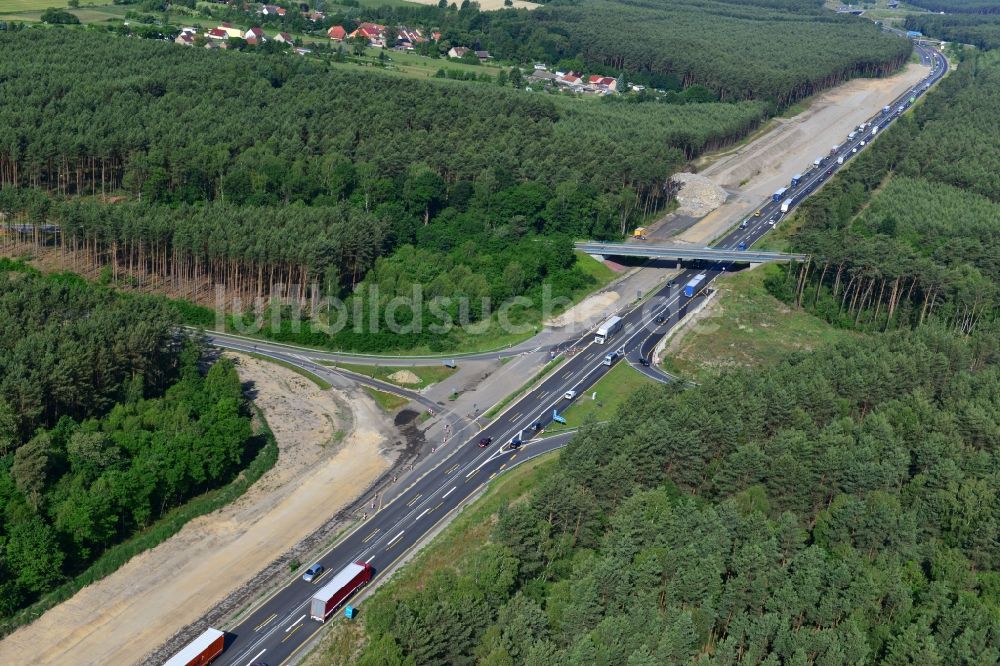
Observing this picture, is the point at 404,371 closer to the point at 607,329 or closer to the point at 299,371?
the point at 299,371

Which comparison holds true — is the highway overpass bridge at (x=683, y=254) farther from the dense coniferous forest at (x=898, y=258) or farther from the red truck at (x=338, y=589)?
the red truck at (x=338, y=589)

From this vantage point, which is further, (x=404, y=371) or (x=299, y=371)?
(x=299, y=371)

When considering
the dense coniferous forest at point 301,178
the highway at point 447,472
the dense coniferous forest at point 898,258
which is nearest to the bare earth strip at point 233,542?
the highway at point 447,472

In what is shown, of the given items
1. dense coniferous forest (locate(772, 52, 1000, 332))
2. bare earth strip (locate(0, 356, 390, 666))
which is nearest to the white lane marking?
bare earth strip (locate(0, 356, 390, 666))

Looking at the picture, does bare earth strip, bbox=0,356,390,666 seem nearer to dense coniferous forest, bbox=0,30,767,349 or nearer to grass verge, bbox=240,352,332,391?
grass verge, bbox=240,352,332,391

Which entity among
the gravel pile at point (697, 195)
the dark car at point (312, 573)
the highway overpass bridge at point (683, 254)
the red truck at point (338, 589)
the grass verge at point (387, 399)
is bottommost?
the dark car at point (312, 573)

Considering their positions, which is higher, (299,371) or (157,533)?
(299,371)

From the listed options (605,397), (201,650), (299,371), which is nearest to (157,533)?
(201,650)
